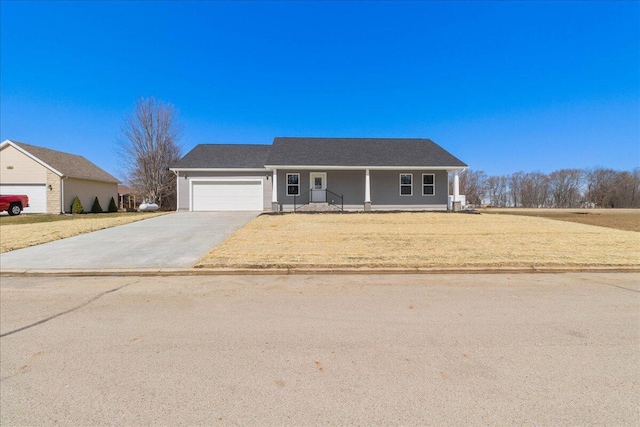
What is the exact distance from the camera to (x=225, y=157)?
2258cm

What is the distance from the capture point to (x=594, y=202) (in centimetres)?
4981

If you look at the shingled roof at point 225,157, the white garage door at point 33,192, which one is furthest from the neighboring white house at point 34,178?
the shingled roof at point 225,157

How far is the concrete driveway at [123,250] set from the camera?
7.25 meters

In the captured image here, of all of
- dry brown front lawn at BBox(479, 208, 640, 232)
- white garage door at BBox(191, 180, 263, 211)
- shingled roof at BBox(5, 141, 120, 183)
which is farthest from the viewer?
shingled roof at BBox(5, 141, 120, 183)

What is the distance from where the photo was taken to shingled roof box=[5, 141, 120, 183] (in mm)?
24203

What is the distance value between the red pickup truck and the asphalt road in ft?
74.0

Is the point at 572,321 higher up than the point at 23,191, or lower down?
lower down

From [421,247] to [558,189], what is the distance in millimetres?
57578

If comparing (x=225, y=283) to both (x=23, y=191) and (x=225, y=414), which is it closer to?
(x=225, y=414)

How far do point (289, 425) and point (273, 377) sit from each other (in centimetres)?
60

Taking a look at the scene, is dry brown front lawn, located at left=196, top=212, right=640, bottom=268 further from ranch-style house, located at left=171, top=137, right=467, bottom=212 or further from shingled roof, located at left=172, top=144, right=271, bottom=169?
shingled roof, located at left=172, top=144, right=271, bottom=169

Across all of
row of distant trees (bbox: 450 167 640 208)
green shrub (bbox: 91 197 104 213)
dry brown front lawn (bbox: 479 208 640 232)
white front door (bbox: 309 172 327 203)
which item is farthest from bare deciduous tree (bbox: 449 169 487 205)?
green shrub (bbox: 91 197 104 213)

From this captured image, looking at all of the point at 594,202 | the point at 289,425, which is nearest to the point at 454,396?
the point at 289,425

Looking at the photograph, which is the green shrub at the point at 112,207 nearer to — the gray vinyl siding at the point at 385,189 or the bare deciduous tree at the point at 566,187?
the gray vinyl siding at the point at 385,189
